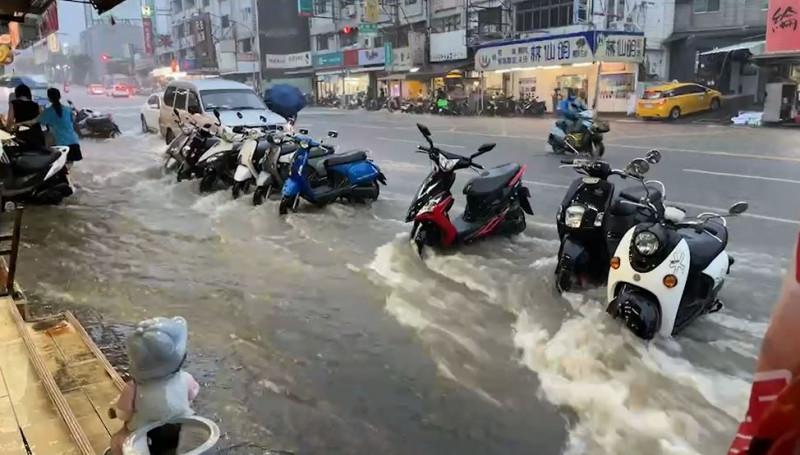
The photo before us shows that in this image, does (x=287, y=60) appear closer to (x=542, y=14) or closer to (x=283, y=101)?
(x=542, y=14)

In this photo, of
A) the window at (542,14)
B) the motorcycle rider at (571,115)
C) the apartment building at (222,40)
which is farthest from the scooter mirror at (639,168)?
the apartment building at (222,40)

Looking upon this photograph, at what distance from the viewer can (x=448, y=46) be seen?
3541cm

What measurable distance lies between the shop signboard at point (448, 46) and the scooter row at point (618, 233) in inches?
1113

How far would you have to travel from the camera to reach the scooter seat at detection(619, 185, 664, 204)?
17.3 feet

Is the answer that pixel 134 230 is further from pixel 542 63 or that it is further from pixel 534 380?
pixel 542 63

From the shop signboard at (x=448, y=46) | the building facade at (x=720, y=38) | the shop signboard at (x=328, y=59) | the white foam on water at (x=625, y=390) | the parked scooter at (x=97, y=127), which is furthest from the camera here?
the shop signboard at (x=328, y=59)

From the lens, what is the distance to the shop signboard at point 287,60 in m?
50.2

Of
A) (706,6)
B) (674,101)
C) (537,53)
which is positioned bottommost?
(674,101)

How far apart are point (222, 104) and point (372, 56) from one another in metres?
27.6

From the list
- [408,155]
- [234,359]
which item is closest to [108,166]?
[408,155]

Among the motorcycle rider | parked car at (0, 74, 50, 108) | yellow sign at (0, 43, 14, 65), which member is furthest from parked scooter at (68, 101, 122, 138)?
the motorcycle rider

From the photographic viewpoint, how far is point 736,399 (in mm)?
3914

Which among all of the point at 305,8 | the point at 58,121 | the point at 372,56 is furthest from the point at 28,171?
the point at 305,8

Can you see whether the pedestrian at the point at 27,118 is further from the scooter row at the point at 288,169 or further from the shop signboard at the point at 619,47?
the shop signboard at the point at 619,47
